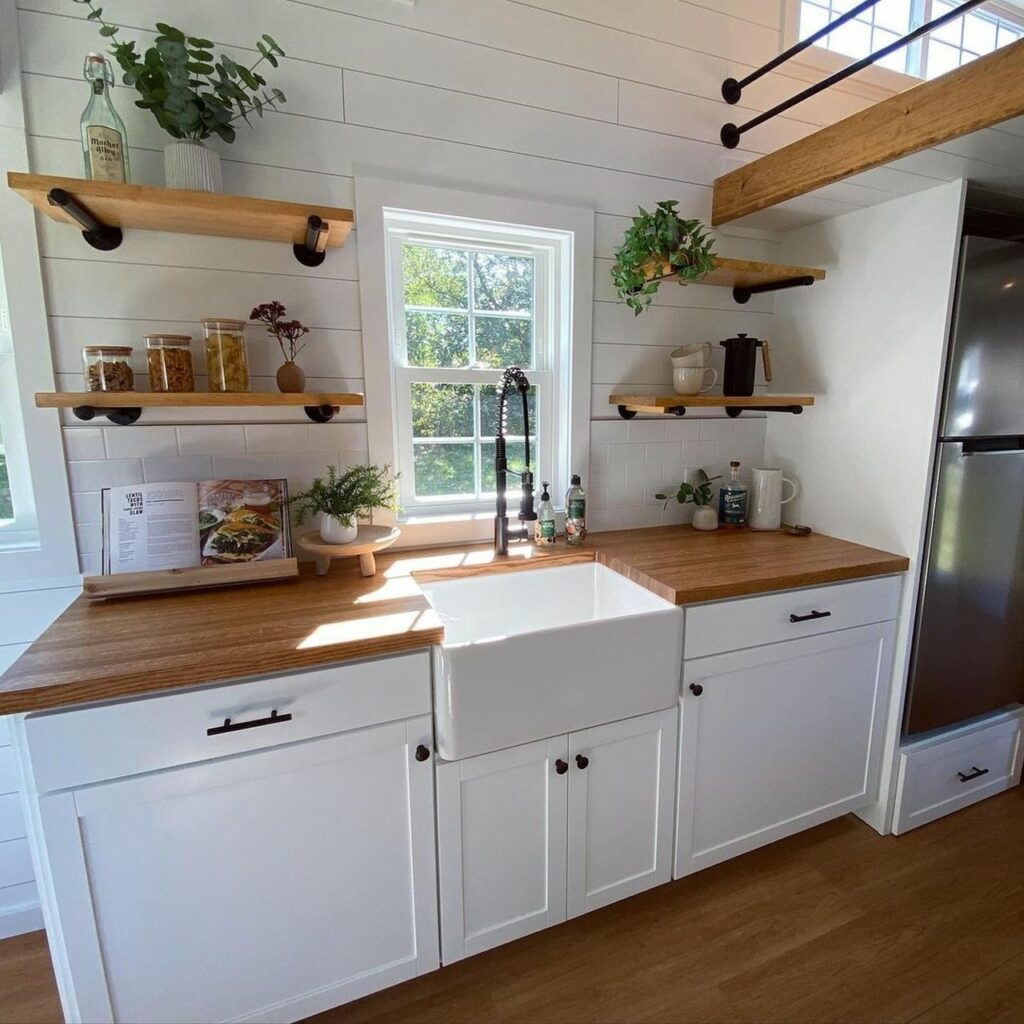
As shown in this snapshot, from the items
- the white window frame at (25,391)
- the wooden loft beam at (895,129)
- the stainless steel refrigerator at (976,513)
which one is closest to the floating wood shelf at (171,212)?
the white window frame at (25,391)

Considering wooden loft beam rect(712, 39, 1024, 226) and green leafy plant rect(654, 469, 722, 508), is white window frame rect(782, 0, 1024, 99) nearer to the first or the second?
wooden loft beam rect(712, 39, 1024, 226)

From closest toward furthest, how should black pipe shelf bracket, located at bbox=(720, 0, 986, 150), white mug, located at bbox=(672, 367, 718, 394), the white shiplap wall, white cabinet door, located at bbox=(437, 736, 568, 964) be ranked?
white cabinet door, located at bbox=(437, 736, 568, 964)
the white shiplap wall
black pipe shelf bracket, located at bbox=(720, 0, 986, 150)
white mug, located at bbox=(672, 367, 718, 394)

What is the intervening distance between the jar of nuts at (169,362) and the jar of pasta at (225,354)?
0.17 feet

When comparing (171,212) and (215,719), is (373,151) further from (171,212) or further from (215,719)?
(215,719)

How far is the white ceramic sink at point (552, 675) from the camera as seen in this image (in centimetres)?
121

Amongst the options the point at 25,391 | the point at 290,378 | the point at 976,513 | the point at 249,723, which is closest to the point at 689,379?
the point at 976,513

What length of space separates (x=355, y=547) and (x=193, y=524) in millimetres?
422

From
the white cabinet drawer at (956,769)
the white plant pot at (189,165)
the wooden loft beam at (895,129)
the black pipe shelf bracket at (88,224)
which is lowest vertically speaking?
the white cabinet drawer at (956,769)

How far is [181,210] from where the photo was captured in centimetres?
129

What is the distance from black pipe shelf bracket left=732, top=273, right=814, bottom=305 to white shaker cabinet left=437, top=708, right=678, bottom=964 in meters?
1.56

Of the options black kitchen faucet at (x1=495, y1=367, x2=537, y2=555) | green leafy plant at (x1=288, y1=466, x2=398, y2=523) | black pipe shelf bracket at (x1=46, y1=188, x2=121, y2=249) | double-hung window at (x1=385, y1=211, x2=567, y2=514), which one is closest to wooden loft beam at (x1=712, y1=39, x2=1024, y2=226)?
double-hung window at (x1=385, y1=211, x2=567, y2=514)

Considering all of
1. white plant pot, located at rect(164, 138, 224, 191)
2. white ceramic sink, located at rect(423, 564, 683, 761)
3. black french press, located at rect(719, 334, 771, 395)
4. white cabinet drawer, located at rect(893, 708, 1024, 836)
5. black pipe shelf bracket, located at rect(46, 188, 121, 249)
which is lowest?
white cabinet drawer, located at rect(893, 708, 1024, 836)

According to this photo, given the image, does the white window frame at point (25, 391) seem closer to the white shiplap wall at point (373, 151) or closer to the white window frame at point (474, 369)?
the white shiplap wall at point (373, 151)

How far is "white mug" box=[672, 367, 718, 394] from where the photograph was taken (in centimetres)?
A: 191
